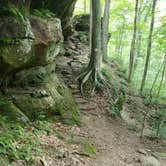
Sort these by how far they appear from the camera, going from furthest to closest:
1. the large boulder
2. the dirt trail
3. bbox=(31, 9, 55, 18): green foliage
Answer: bbox=(31, 9, 55, 18): green foliage → the dirt trail → the large boulder

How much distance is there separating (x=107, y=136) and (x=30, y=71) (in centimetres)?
318

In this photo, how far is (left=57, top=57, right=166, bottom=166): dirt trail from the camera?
25.3 ft

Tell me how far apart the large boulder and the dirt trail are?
30.4 inches

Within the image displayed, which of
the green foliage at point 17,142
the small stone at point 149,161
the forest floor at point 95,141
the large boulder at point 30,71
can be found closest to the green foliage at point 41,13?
the large boulder at point 30,71

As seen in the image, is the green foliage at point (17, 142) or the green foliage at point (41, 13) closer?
the green foliage at point (17, 142)

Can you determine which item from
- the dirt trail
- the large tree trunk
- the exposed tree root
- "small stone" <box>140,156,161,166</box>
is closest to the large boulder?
the dirt trail

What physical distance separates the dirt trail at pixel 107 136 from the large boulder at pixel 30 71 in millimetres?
772

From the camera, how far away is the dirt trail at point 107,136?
7.71 m

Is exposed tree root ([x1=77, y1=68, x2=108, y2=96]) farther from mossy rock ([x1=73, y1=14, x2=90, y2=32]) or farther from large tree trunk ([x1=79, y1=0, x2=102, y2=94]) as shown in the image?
mossy rock ([x1=73, y1=14, x2=90, y2=32])

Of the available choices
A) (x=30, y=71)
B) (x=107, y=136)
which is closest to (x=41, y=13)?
(x=30, y=71)

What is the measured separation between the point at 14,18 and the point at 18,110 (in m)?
2.33

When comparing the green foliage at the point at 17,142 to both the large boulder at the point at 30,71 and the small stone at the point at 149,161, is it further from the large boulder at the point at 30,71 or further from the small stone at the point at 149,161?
the small stone at the point at 149,161

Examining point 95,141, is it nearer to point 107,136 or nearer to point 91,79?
point 107,136

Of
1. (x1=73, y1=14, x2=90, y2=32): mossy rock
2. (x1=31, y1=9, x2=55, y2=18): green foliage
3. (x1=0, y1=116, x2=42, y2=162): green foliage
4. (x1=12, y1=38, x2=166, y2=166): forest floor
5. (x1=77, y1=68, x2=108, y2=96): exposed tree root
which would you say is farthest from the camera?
(x1=73, y1=14, x2=90, y2=32): mossy rock
